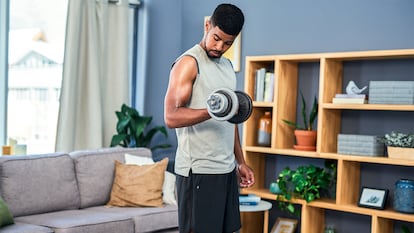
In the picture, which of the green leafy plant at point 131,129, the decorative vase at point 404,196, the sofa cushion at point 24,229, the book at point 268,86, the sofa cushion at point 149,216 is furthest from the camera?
the green leafy plant at point 131,129

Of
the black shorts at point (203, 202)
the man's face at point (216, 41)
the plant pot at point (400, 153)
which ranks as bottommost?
the black shorts at point (203, 202)

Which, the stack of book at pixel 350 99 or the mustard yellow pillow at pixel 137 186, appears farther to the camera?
the mustard yellow pillow at pixel 137 186

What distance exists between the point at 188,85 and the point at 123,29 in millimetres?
3142

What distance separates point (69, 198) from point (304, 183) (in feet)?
5.43

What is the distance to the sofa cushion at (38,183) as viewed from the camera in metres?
3.71

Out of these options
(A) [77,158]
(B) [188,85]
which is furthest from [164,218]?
(B) [188,85]

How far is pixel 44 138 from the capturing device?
4762 millimetres

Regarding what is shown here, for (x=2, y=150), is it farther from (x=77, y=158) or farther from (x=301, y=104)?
(x=301, y=104)

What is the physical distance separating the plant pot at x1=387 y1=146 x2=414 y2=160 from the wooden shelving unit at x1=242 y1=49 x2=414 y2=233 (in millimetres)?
47

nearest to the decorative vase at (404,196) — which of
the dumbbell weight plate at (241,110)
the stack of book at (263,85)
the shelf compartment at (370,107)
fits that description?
the shelf compartment at (370,107)

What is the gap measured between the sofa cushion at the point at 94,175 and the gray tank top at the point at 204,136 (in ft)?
6.99

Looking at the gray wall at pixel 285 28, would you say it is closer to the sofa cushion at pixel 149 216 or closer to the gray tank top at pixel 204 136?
the sofa cushion at pixel 149 216

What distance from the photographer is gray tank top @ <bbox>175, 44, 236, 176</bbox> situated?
6.94ft

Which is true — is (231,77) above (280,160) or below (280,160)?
above
